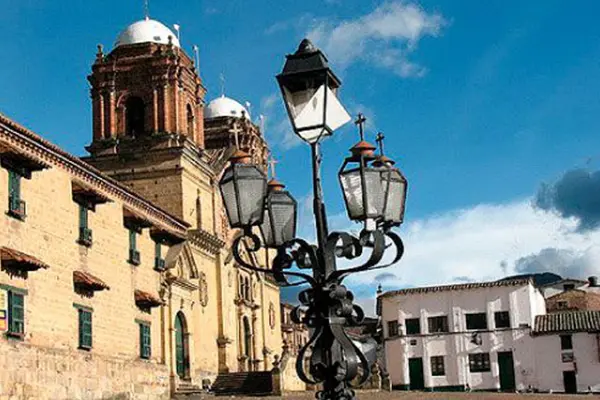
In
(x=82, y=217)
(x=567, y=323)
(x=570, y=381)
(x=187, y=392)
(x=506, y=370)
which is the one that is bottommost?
(x=570, y=381)

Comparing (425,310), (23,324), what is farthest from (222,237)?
(23,324)

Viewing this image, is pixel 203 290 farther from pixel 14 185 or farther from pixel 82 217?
pixel 14 185

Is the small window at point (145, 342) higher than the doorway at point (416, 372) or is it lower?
higher

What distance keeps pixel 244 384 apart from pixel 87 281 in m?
14.9

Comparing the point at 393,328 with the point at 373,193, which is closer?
the point at 373,193

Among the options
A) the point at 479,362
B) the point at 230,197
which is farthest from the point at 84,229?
Result: the point at 479,362

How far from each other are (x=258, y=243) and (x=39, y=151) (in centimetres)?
2137

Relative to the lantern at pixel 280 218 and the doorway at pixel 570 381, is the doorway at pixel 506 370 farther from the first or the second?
the lantern at pixel 280 218

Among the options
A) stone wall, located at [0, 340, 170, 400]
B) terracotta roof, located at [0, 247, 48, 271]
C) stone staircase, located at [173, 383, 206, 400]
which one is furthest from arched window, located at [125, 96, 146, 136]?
terracotta roof, located at [0, 247, 48, 271]

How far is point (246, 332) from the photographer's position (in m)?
51.4

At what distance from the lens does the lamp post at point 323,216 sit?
8.46 meters

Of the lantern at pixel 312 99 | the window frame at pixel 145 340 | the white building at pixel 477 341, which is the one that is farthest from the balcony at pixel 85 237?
the white building at pixel 477 341

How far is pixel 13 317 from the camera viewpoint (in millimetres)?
Result: 26469

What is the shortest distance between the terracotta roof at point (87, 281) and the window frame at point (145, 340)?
4698 mm
